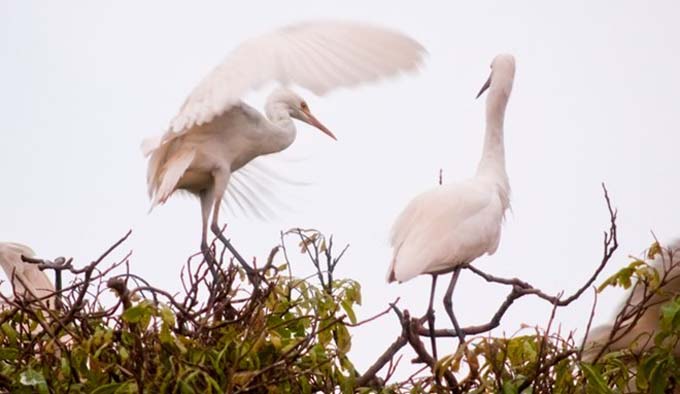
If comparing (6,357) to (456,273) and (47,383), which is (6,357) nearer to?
(47,383)

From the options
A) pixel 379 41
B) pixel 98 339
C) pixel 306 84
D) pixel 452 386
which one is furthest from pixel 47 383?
pixel 379 41

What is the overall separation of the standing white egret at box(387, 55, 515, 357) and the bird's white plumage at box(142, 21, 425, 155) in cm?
76

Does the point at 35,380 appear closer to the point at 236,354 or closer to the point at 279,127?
the point at 236,354

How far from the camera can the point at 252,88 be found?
4703 mm

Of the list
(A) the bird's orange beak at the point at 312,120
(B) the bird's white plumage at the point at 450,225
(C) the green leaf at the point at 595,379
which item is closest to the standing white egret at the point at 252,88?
(A) the bird's orange beak at the point at 312,120

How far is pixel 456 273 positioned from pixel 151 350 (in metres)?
2.01

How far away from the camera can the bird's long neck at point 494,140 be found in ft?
18.0

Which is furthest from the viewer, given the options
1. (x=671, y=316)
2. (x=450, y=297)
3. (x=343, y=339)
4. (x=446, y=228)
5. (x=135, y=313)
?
(x=450, y=297)

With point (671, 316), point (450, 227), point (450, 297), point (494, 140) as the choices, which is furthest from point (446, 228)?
point (671, 316)

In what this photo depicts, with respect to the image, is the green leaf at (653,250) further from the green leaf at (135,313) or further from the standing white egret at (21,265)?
the standing white egret at (21,265)

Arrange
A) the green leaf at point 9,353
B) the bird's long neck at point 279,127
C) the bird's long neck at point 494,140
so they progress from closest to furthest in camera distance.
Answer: the green leaf at point 9,353, the bird's long neck at point 494,140, the bird's long neck at point 279,127

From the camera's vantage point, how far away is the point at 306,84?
175 inches

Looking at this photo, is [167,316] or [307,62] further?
Result: [307,62]

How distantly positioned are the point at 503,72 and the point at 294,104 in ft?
4.41
